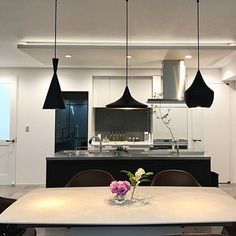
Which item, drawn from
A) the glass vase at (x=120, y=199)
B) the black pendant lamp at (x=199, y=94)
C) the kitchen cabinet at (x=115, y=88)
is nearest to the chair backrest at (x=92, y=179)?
the glass vase at (x=120, y=199)

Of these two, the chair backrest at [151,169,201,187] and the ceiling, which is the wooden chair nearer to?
the chair backrest at [151,169,201,187]

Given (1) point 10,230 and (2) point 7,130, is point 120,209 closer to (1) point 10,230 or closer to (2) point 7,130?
(1) point 10,230

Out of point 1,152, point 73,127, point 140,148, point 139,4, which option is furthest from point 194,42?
point 1,152

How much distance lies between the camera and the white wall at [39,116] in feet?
20.6

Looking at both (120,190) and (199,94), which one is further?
(199,94)

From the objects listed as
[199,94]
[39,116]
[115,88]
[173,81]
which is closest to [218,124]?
[173,81]

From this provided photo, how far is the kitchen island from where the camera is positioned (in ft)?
12.9

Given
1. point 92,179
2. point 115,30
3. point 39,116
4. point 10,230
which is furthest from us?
point 39,116

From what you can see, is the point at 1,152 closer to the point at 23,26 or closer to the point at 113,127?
the point at 113,127

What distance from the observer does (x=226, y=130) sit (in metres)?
6.39

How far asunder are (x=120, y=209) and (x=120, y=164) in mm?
1955

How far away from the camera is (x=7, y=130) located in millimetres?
6348

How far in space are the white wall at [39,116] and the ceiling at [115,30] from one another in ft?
2.84

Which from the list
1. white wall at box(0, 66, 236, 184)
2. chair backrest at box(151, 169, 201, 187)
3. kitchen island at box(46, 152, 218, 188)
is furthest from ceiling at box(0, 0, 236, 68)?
chair backrest at box(151, 169, 201, 187)
